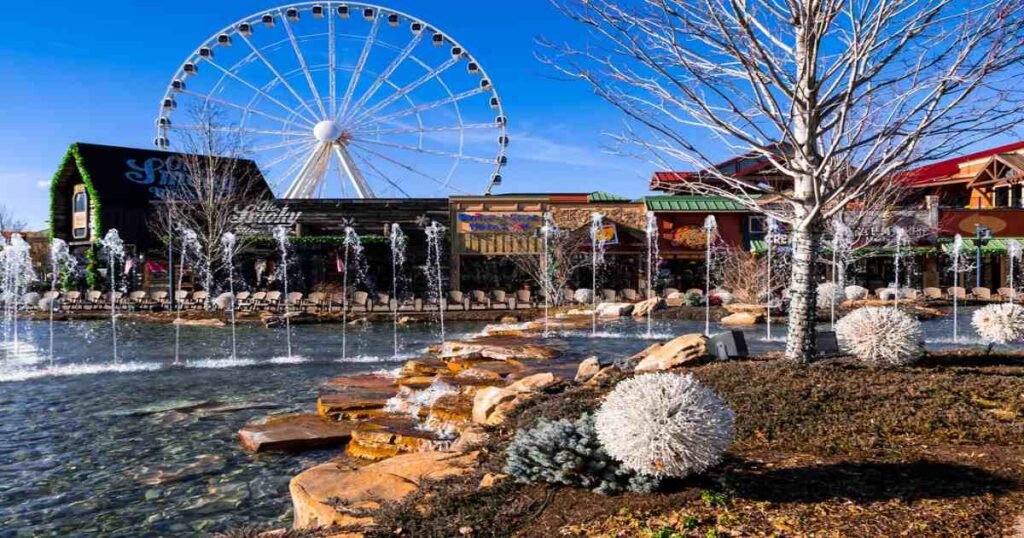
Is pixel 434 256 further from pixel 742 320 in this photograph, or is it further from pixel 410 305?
pixel 742 320

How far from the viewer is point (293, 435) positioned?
24.0 feet

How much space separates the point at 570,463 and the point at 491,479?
0.59 m

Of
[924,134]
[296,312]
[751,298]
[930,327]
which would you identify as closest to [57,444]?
[924,134]

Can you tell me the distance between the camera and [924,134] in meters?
6.43

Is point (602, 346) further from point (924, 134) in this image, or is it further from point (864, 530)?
point (864, 530)

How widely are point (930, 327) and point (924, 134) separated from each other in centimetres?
1514

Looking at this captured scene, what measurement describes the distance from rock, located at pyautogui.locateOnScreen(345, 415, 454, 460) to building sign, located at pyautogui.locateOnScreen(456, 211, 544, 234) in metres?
27.9

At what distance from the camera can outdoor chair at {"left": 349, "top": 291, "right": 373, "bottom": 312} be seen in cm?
2630

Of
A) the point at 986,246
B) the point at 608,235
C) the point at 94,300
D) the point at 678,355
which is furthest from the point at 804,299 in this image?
the point at 986,246

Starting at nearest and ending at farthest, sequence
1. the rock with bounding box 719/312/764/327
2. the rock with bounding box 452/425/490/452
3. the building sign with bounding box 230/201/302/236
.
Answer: the rock with bounding box 452/425/490/452 → the rock with bounding box 719/312/764/327 → the building sign with bounding box 230/201/302/236

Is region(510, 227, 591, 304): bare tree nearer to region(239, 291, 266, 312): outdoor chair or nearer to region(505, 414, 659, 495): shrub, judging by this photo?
region(239, 291, 266, 312): outdoor chair

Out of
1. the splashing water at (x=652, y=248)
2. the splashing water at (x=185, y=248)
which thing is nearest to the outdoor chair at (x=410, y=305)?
the splashing water at (x=185, y=248)

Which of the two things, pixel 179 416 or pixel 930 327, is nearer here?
pixel 179 416

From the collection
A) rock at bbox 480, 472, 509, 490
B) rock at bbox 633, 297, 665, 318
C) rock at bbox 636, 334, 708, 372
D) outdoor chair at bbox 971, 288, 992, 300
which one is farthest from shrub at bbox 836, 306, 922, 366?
outdoor chair at bbox 971, 288, 992, 300
